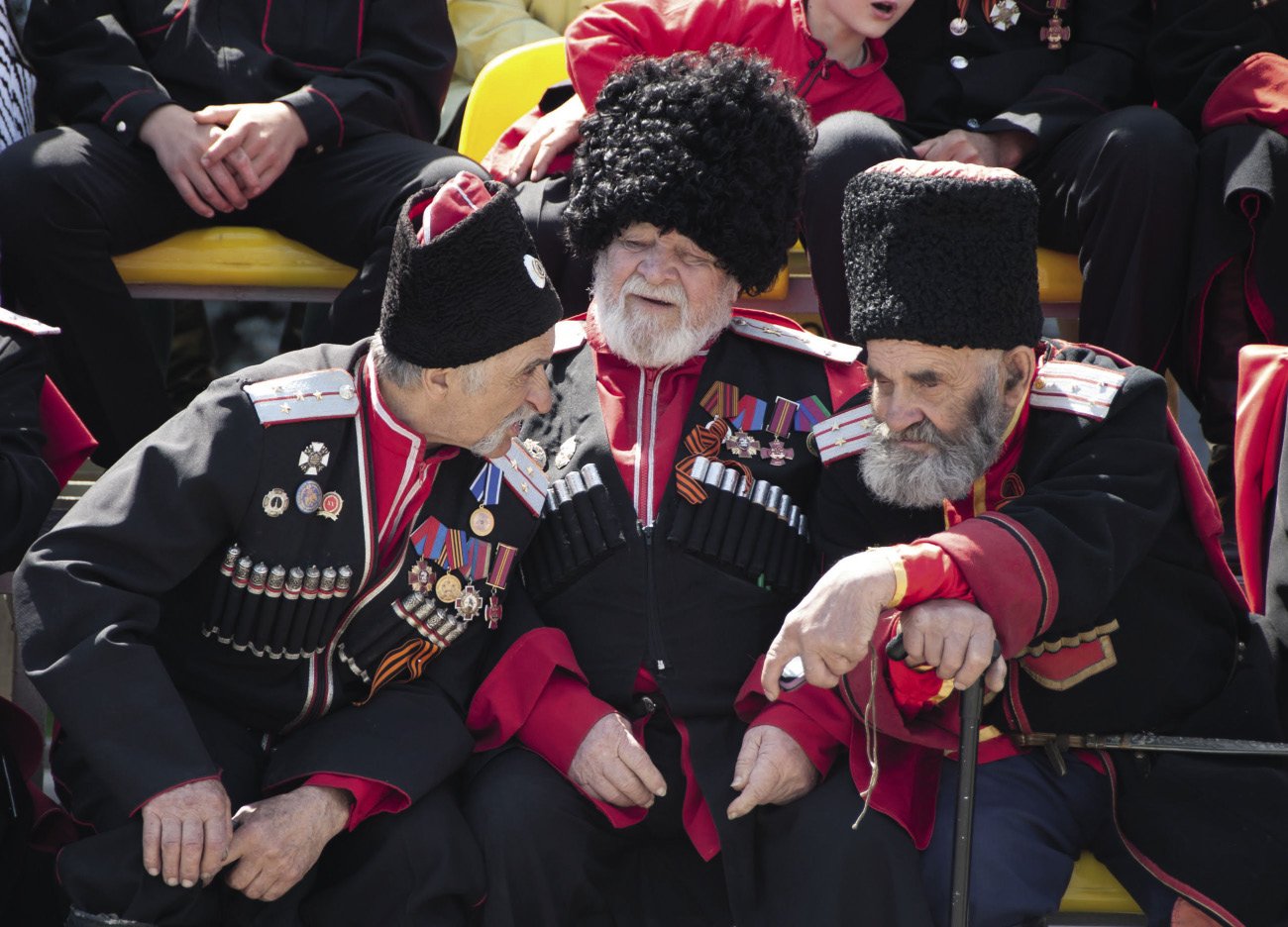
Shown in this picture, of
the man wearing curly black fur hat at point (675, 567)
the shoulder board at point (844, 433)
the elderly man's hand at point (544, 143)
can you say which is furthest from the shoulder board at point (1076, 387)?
the elderly man's hand at point (544, 143)

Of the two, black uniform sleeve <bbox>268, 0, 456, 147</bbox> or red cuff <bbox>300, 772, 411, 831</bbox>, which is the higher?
black uniform sleeve <bbox>268, 0, 456, 147</bbox>

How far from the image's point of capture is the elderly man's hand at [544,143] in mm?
3836

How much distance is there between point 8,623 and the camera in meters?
3.86

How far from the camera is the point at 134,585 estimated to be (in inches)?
104

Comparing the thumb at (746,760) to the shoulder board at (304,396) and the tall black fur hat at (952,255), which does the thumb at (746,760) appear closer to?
the tall black fur hat at (952,255)

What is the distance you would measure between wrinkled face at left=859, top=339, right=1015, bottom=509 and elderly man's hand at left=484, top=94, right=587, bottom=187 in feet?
3.96

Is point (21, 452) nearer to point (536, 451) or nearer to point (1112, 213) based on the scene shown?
point (536, 451)

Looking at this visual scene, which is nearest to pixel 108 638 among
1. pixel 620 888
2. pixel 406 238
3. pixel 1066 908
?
pixel 406 238

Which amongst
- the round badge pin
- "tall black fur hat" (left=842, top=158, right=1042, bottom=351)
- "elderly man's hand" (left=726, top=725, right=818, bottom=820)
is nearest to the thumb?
"elderly man's hand" (left=726, top=725, right=818, bottom=820)

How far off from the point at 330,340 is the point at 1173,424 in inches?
74.3

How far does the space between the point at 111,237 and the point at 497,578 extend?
1.43m

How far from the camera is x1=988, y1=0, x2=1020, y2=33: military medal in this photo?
3932mm

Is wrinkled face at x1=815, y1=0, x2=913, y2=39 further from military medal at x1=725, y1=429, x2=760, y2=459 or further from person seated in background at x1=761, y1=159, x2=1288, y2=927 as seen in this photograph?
military medal at x1=725, y1=429, x2=760, y2=459

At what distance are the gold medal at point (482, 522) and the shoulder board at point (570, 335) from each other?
0.52m
